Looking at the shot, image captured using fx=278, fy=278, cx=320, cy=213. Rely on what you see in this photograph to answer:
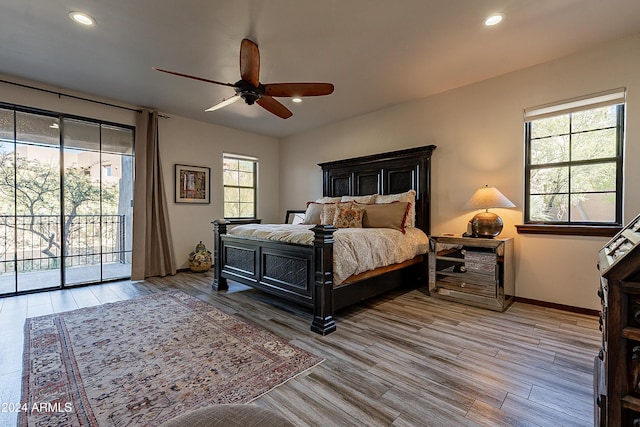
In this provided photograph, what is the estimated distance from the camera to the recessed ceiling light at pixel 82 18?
7.45 feet

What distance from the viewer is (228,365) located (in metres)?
1.91

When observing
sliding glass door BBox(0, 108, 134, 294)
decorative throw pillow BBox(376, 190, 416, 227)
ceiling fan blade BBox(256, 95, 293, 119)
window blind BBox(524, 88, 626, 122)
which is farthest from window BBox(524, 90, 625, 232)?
sliding glass door BBox(0, 108, 134, 294)

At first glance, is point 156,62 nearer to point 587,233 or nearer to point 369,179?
point 369,179

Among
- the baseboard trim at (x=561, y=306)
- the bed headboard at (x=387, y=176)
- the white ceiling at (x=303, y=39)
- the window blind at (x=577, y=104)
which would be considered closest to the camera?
the white ceiling at (x=303, y=39)

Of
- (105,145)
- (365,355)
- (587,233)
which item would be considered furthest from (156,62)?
(587,233)

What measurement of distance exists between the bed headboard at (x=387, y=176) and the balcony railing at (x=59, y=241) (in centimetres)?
349

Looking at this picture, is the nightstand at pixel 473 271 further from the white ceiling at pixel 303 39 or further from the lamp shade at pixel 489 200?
the white ceiling at pixel 303 39

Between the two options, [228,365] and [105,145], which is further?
[105,145]

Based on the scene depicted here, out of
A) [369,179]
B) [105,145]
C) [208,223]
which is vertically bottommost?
[208,223]

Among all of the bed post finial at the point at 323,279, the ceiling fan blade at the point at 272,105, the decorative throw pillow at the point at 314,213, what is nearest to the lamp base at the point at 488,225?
the bed post finial at the point at 323,279

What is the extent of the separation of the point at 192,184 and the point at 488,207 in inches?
180

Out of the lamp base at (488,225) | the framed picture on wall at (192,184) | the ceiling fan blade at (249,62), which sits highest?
the ceiling fan blade at (249,62)

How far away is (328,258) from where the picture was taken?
8.15ft

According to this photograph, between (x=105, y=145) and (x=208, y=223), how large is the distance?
77.0 inches
